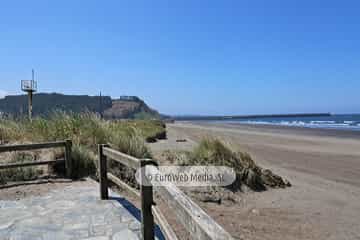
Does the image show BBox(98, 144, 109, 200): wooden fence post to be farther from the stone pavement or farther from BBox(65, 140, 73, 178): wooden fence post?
BBox(65, 140, 73, 178): wooden fence post

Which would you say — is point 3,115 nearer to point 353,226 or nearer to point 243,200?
point 243,200

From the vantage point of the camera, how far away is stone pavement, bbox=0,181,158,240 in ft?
13.0

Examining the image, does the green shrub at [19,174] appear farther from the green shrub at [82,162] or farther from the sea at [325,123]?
the sea at [325,123]

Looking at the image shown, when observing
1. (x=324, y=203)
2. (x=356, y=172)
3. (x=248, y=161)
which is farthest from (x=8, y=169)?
(x=356, y=172)

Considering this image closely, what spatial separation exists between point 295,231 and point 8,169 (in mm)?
6245

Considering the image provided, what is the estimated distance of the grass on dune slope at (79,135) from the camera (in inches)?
301

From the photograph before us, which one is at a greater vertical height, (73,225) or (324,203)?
(73,225)

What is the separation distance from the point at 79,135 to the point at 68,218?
456 cm

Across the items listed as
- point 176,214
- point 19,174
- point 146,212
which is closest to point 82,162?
point 19,174

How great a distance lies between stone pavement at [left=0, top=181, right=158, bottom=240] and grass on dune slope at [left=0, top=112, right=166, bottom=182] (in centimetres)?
171

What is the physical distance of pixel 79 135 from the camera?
29.0ft

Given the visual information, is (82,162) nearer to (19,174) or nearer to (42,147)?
(42,147)

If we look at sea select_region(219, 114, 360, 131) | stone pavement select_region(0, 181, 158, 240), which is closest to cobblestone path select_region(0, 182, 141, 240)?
stone pavement select_region(0, 181, 158, 240)

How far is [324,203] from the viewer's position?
6.93m
